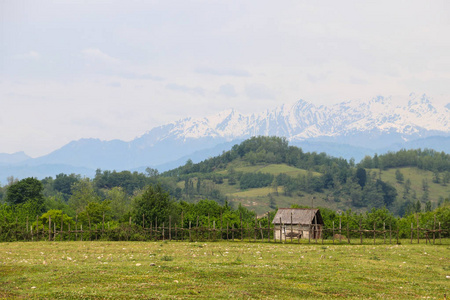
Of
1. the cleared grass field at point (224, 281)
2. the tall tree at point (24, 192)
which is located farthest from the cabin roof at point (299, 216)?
the tall tree at point (24, 192)

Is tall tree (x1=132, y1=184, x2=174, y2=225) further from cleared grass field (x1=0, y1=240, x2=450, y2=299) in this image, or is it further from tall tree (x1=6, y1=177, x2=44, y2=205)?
tall tree (x1=6, y1=177, x2=44, y2=205)

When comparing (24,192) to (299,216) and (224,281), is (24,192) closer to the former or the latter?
(299,216)

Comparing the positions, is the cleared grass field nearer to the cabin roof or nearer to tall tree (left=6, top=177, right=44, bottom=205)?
the cabin roof

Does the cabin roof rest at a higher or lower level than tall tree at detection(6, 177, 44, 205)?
lower

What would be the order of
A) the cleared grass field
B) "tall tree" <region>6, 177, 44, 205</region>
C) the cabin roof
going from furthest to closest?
"tall tree" <region>6, 177, 44, 205</region> → the cabin roof → the cleared grass field

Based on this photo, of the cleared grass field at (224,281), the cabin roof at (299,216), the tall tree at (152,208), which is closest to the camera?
the cleared grass field at (224,281)

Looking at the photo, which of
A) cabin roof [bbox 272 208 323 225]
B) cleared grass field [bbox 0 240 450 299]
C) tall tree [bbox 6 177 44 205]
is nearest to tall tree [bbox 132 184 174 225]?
cabin roof [bbox 272 208 323 225]

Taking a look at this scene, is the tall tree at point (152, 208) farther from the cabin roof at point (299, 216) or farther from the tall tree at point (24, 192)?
the tall tree at point (24, 192)

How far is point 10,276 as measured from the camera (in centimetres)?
2092

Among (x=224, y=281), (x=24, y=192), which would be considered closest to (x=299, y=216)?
(x=224, y=281)

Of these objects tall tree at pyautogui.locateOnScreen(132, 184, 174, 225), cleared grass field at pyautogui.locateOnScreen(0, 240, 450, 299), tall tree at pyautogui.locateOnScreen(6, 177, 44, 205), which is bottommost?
cleared grass field at pyautogui.locateOnScreen(0, 240, 450, 299)

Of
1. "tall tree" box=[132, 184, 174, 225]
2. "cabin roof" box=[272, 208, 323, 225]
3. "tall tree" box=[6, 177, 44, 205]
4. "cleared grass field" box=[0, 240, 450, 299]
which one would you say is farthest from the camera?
"tall tree" box=[6, 177, 44, 205]

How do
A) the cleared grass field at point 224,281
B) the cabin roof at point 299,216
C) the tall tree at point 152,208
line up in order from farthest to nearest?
the cabin roof at point 299,216 < the tall tree at point 152,208 < the cleared grass field at point 224,281

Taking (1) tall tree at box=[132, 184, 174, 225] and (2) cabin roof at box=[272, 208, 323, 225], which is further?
(2) cabin roof at box=[272, 208, 323, 225]
